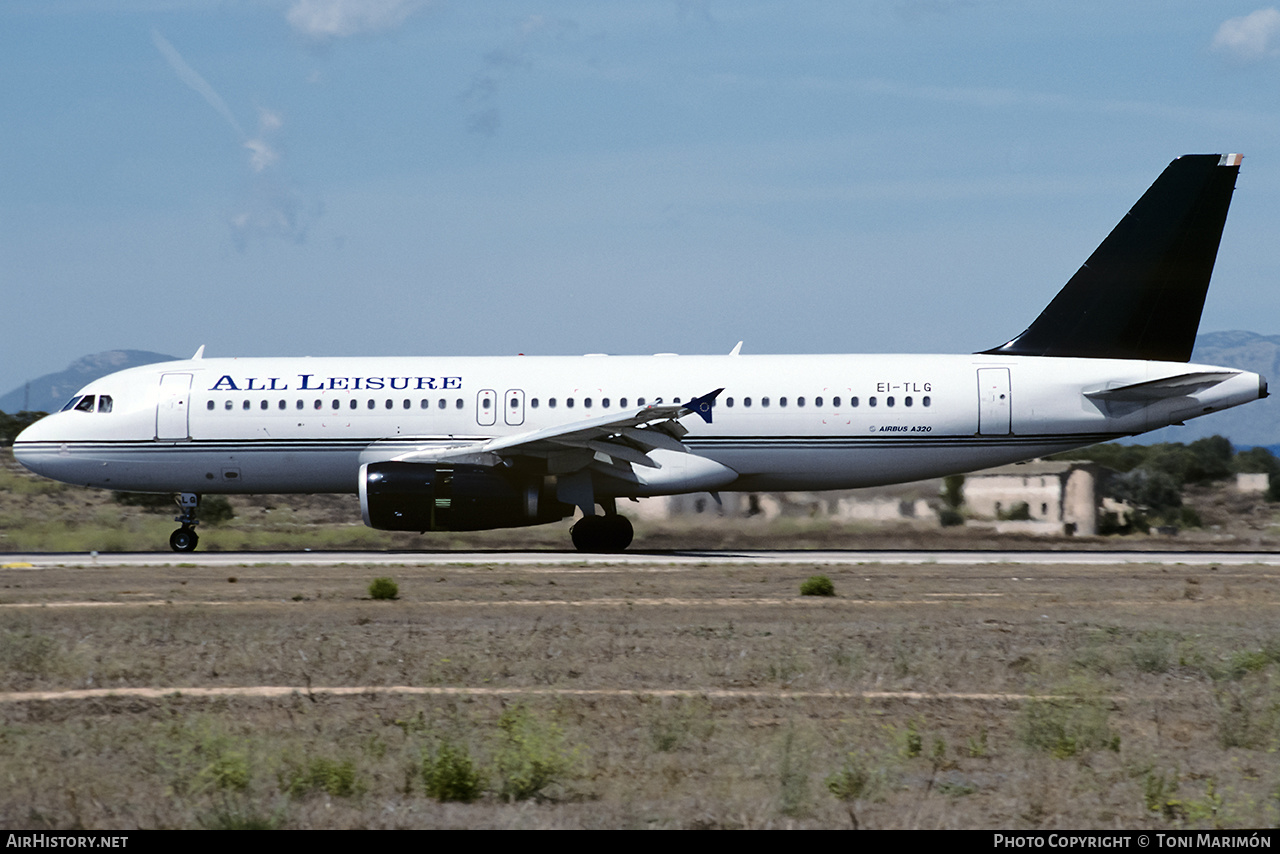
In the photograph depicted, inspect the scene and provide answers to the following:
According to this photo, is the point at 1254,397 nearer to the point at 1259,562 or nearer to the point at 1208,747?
the point at 1259,562

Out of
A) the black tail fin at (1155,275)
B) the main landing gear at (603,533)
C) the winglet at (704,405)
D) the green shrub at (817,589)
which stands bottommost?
the green shrub at (817,589)

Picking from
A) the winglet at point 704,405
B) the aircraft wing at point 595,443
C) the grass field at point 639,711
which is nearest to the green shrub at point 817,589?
the grass field at point 639,711

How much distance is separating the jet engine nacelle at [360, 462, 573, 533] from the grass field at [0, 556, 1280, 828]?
6191 mm

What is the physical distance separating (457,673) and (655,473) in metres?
14.5

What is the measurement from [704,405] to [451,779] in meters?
18.6

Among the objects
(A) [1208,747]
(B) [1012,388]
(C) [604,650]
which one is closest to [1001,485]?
(B) [1012,388]

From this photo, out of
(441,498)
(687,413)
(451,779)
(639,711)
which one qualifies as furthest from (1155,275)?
(451,779)

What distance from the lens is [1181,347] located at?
2714 centimetres

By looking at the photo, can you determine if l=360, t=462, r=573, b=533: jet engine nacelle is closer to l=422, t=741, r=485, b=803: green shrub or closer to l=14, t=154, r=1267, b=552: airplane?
l=14, t=154, r=1267, b=552: airplane

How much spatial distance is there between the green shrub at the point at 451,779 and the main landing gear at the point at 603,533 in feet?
63.4

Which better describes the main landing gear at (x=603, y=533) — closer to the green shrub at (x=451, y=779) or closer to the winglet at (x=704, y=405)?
the winglet at (x=704, y=405)

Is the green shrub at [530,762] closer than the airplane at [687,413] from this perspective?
Yes

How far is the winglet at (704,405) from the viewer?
24219 mm

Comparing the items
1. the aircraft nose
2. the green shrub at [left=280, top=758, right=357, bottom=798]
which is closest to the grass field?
the green shrub at [left=280, top=758, right=357, bottom=798]
